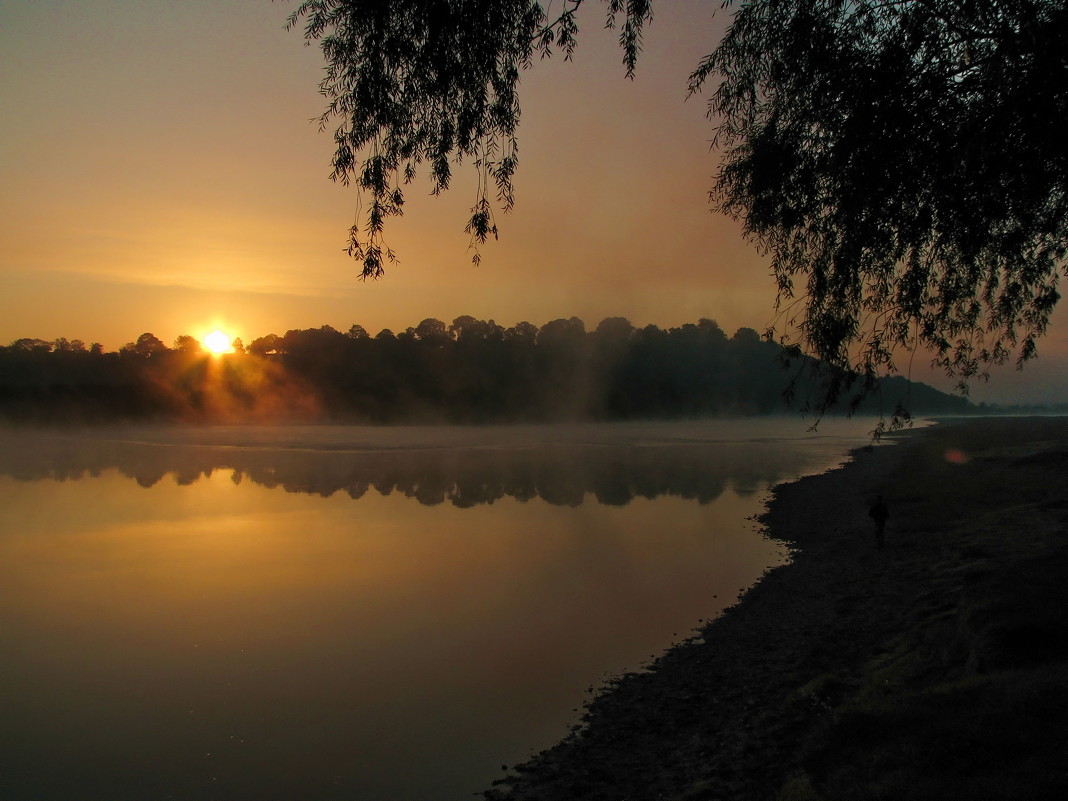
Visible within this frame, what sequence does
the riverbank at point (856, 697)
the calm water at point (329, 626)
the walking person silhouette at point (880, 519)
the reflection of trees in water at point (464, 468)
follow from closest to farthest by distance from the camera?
the riverbank at point (856, 697) < the calm water at point (329, 626) < the walking person silhouette at point (880, 519) < the reflection of trees in water at point (464, 468)

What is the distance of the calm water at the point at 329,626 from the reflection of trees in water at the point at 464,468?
4.07 feet

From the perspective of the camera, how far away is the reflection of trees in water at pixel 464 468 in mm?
33344

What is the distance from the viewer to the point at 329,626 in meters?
13.0

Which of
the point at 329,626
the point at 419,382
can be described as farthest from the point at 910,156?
the point at 419,382

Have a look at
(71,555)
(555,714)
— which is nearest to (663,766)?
(555,714)

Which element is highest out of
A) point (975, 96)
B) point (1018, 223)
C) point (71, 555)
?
point (975, 96)

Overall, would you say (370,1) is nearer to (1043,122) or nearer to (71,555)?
(1043,122)

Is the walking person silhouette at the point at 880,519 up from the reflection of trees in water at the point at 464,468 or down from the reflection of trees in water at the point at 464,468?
up

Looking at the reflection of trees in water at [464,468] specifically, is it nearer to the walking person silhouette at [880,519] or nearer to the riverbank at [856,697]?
the walking person silhouette at [880,519]

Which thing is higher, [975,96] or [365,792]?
[975,96]

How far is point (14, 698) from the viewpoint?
9898 mm

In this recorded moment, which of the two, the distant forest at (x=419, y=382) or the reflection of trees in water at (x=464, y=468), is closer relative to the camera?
the reflection of trees in water at (x=464, y=468)

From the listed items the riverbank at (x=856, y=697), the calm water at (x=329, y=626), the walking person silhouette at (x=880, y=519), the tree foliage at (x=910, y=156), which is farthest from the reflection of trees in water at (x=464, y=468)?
the tree foliage at (x=910, y=156)

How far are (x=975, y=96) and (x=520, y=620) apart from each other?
34.5 ft
